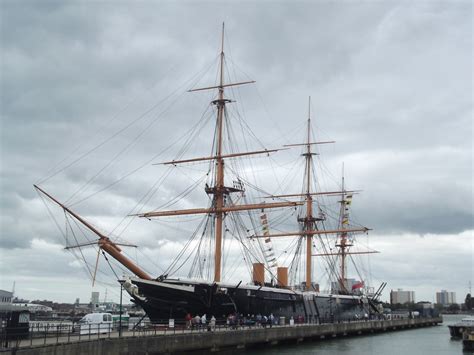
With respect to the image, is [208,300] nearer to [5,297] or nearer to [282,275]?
[5,297]

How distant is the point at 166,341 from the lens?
1254 inches

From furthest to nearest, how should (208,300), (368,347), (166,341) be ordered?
(368,347) < (208,300) < (166,341)

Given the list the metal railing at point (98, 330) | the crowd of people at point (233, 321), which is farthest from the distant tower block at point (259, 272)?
the crowd of people at point (233, 321)

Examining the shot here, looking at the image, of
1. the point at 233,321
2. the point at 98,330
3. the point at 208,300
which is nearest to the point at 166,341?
the point at 98,330

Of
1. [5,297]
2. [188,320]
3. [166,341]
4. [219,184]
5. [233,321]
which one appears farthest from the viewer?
[219,184]

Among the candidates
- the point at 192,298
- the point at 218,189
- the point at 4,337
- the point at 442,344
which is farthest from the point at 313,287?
the point at 4,337

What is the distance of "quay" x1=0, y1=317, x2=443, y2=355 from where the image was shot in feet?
82.6

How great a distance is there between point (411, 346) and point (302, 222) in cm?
2660

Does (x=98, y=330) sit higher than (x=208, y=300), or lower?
lower

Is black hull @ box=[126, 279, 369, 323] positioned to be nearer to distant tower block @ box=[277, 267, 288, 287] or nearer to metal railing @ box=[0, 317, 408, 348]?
metal railing @ box=[0, 317, 408, 348]

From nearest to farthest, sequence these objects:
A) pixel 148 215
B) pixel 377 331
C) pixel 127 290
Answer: pixel 127 290
pixel 148 215
pixel 377 331

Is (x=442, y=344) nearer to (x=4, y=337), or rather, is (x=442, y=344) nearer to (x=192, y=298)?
(x=192, y=298)

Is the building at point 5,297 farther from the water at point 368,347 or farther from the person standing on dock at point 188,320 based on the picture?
the water at point 368,347

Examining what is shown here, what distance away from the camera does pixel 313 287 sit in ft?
256
